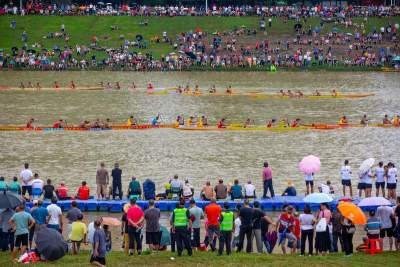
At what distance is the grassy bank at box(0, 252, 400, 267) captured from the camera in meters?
20.0

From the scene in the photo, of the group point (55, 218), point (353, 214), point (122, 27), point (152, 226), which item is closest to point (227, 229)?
point (152, 226)

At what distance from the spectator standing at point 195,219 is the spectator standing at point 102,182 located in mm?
6679

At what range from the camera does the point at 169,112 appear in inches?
2149

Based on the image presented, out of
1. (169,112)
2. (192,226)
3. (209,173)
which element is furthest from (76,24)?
(192,226)

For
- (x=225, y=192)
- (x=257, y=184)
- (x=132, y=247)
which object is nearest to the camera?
(x=132, y=247)

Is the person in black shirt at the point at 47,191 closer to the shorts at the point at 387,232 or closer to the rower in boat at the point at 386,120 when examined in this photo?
the shorts at the point at 387,232

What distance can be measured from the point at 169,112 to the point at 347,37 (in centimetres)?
3399

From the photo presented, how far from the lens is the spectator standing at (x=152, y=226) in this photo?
21469 mm

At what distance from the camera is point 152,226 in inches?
851

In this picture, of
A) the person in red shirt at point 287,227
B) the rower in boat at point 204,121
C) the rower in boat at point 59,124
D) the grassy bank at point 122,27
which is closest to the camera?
the person in red shirt at point 287,227

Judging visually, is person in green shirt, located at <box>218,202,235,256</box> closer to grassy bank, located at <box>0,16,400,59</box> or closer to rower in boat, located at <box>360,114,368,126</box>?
rower in boat, located at <box>360,114,368,126</box>

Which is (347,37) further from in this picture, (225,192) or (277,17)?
(225,192)

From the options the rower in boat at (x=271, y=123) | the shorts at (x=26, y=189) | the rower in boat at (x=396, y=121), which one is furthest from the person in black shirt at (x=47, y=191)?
the rower in boat at (x=396, y=121)

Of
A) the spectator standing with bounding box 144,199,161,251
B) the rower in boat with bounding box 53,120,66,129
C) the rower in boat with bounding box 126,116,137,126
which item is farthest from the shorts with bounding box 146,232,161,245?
the rower in boat with bounding box 126,116,137,126
